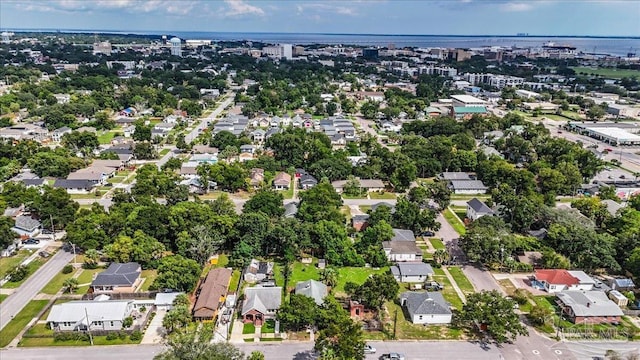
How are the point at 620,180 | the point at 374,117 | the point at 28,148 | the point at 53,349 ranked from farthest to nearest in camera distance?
the point at 374,117, the point at 28,148, the point at 620,180, the point at 53,349

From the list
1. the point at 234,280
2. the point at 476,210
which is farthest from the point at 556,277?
the point at 234,280

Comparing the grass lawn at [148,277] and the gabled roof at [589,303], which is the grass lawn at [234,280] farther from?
the gabled roof at [589,303]

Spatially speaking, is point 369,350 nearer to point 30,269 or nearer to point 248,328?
point 248,328

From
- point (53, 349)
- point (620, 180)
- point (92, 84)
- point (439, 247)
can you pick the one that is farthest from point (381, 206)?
point (92, 84)

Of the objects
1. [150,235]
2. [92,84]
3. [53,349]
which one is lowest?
[53,349]

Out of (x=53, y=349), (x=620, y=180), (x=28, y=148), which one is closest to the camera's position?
(x=53, y=349)

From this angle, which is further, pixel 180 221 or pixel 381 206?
pixel 381 206

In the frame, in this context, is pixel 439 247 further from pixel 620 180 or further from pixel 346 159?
pixel 620 180
